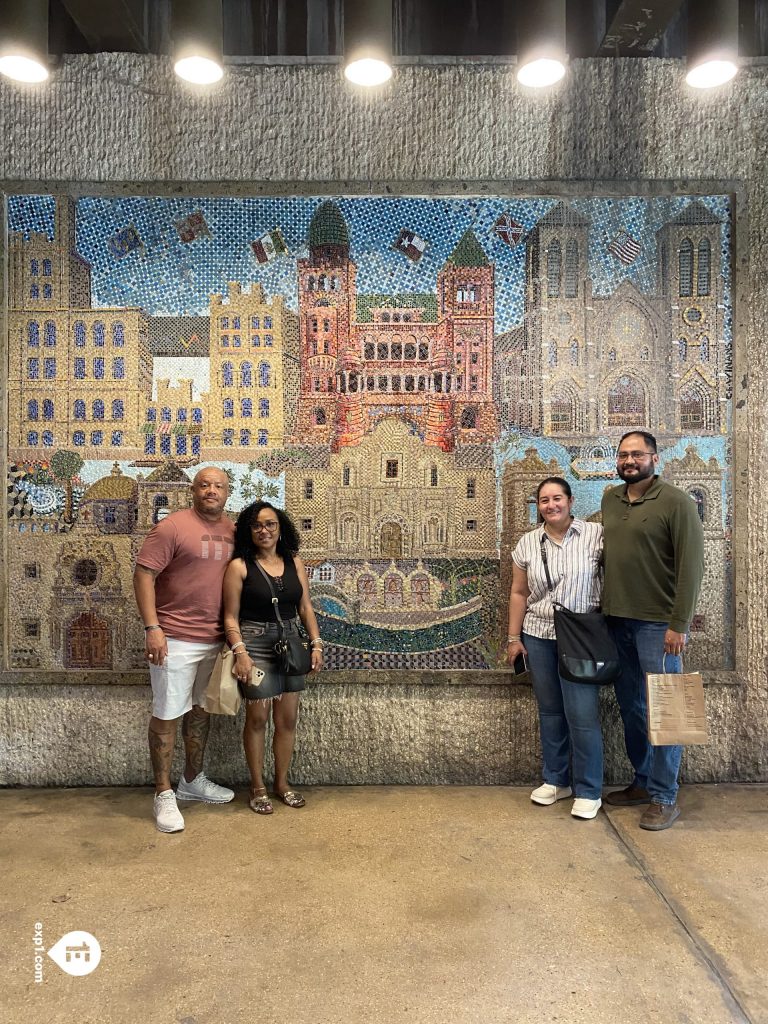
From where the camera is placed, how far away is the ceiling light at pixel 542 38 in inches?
118

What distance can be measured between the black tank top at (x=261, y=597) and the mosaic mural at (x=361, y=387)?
373mm

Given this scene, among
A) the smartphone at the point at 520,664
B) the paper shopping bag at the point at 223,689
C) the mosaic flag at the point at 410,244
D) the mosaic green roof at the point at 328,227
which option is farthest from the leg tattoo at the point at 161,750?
the mosaic flag at the point at 410,244

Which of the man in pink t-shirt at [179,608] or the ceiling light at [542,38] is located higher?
the ceiling light at [542,38]

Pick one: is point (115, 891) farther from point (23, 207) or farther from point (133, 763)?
point (23, 207)

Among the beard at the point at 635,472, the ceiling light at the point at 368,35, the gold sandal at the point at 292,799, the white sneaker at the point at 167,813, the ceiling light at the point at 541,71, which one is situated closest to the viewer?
the ceiling light at the point at 368,35

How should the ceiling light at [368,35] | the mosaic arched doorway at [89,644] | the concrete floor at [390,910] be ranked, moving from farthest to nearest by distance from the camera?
the mosaic arched doorway at [89,644] → the ceiling light at [368,35] → the concrete floor at [390,910]

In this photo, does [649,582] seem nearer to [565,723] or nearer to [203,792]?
[565,723]

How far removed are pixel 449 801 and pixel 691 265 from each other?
315 centimetres

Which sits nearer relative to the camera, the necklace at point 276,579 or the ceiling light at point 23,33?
the ceiling light at point 23,33

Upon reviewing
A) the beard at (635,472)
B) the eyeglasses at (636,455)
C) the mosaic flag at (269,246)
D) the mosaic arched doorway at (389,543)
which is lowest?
the mosaic arched doorway at (389,543)

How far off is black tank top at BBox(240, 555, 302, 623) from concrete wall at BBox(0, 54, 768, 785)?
617 millimetres

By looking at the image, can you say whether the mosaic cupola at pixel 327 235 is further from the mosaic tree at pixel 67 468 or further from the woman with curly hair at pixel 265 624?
the mosaic tree at pixel 67 468

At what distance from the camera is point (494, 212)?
372 centimetres

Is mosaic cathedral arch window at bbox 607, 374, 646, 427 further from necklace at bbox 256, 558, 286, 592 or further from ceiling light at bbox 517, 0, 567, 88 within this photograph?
necklace at bbox 256, 558, 286, 592
